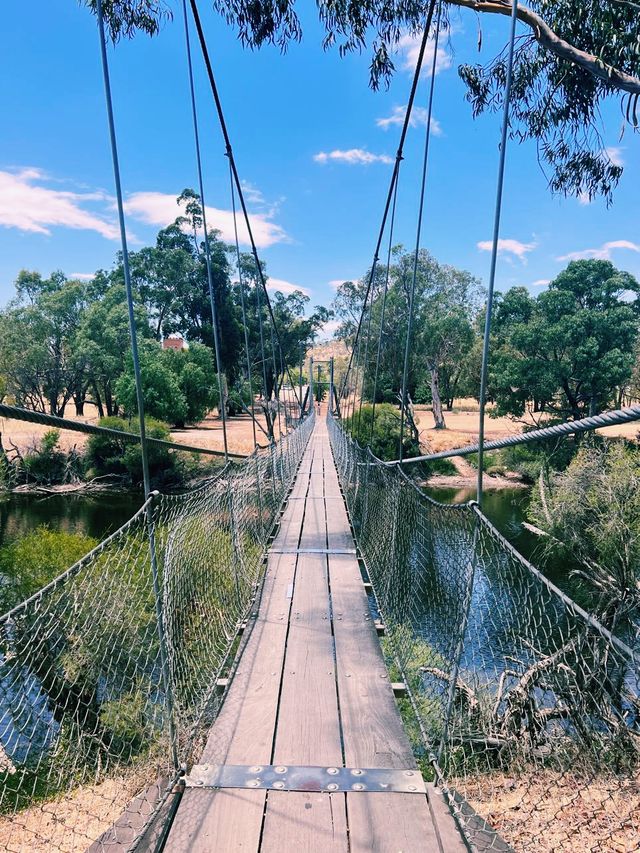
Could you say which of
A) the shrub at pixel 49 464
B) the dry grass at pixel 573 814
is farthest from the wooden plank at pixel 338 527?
the shrub at pixel 49 464

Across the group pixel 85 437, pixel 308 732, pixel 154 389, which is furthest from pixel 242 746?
pixel 154 389

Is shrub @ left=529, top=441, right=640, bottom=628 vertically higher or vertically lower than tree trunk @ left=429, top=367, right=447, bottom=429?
lower

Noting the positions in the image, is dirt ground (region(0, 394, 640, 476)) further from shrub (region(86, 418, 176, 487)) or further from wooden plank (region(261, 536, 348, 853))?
wooden plank (region(261, 536, 348, 853))

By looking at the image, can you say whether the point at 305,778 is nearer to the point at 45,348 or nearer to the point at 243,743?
the point at 243,743

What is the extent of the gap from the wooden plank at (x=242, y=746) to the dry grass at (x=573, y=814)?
1.04m

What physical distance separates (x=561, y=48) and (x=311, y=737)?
13.0 feet

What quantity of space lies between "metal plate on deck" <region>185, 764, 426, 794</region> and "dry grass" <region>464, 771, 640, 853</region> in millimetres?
1198

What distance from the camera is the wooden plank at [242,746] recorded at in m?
1.00

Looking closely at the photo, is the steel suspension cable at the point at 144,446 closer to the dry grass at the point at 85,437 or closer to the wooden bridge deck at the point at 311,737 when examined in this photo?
the wooden bridge deck at the point at 311,737

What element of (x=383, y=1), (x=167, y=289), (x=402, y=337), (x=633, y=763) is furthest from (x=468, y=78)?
(x=167, y=289)

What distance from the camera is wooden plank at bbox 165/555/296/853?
1.00m

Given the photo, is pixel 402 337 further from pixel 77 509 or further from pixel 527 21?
pixel 527 21

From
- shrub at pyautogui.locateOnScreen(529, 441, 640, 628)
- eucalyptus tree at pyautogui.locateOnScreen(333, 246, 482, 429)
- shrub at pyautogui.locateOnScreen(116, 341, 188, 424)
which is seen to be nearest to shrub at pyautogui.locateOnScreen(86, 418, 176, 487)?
shrub at pyautogui.locateOnScreen(116, 341, 188, 424)

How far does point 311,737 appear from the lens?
1.31 meters
